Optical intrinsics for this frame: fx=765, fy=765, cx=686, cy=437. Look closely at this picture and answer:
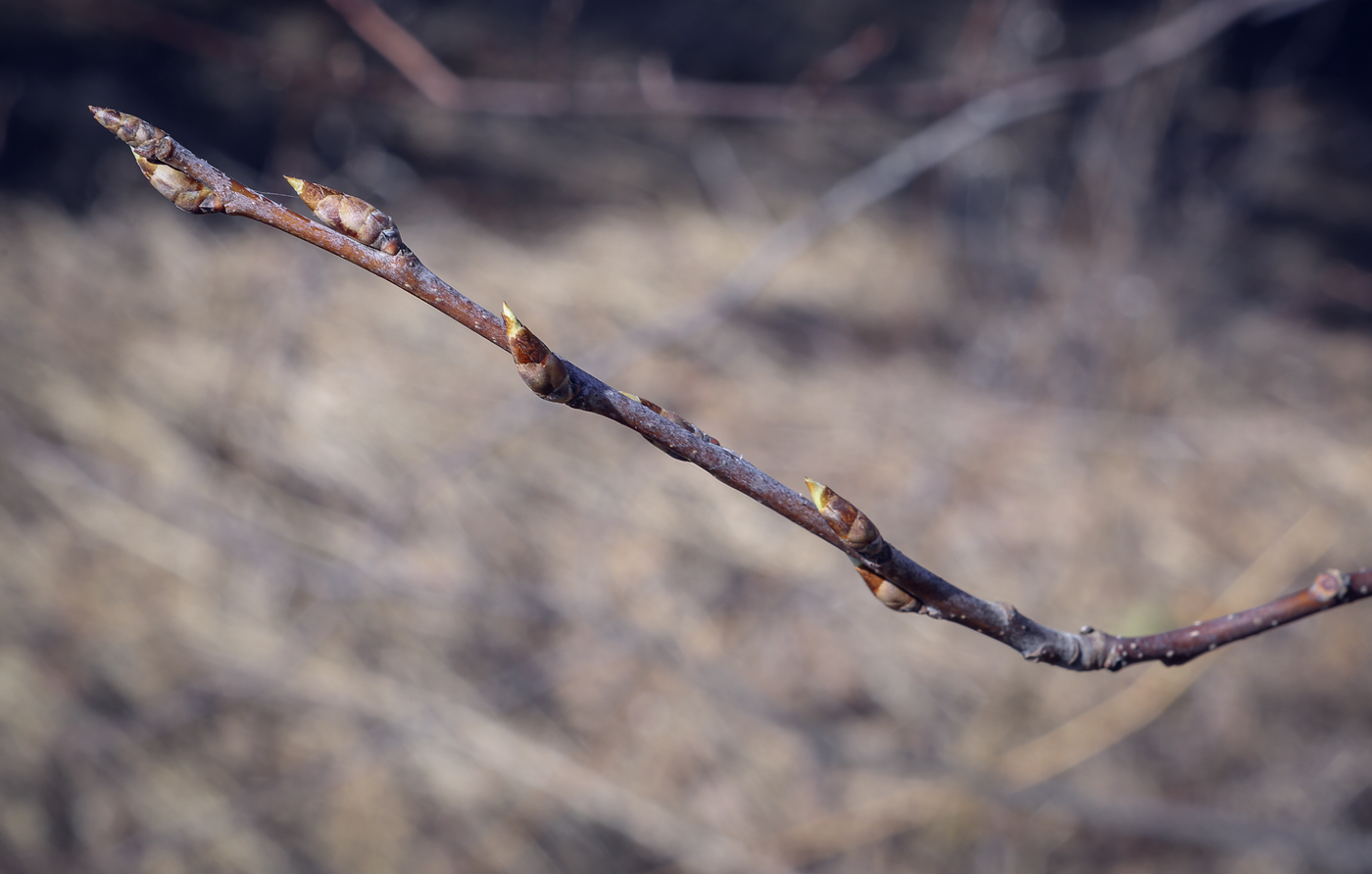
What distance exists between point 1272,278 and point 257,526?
11.2 feet

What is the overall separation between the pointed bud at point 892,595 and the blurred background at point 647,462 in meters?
1.32

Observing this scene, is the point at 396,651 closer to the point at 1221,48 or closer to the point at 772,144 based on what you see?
the point at 772,144

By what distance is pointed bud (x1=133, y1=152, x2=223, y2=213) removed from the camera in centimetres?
31

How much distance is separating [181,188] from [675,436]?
23cm

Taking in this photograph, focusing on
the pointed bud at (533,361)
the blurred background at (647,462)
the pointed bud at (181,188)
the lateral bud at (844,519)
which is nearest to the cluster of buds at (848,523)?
the lateral bud at (844,519)

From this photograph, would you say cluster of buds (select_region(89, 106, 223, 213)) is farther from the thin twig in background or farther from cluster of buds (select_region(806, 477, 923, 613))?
cluster of buds (select_region(806, 477, 923, 613))

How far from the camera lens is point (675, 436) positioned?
0.33 m

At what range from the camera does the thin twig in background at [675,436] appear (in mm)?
312

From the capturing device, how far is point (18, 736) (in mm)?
1726

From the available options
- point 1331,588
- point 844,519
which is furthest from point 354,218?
point 1331,588

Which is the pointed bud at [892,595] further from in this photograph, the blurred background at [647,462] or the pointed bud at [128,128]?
the blurred background at [647,462]

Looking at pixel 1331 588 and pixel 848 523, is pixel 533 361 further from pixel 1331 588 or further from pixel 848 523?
pixel 1331 588

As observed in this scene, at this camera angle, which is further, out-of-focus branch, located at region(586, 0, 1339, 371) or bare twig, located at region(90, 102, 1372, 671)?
out-of-focus branch, located at region(586, 0, 1339, 371)

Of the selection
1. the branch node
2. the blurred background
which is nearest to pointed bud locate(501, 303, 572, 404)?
the branch node
